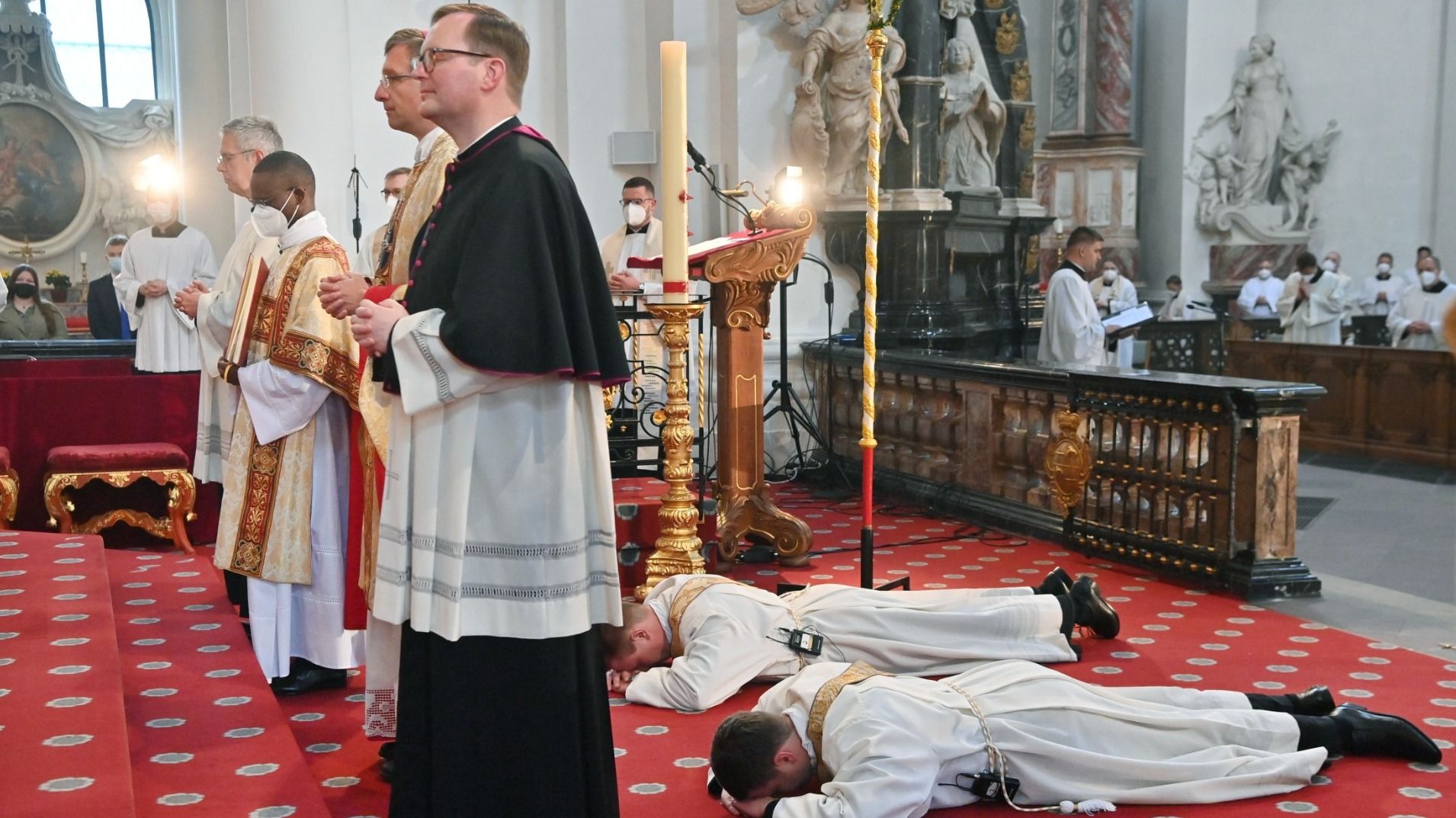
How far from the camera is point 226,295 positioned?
474 cm

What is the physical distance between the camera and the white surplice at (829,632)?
431 centimetres

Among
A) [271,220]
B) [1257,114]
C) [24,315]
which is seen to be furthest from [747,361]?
[1257,114]

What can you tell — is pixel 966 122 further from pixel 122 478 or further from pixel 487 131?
pixel 487 131

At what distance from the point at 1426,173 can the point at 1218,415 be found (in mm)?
14657

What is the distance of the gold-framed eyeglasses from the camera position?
271cm

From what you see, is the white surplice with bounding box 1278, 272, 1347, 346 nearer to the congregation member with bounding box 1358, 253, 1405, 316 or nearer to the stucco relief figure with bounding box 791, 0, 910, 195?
the congregation member with bounding box 1358, 253, 1405, 316

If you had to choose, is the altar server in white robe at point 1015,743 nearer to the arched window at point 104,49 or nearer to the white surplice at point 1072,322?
the white surplice at point 1072,322

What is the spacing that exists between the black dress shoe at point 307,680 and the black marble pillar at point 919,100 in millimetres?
6246

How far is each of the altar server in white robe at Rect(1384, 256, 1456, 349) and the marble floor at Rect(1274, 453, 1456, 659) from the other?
13.4 ft

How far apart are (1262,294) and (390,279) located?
15.8 m

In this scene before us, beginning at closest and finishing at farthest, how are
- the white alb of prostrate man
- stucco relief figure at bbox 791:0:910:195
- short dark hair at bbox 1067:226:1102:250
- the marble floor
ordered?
1. the marble floor
2. short dark hair at bbox 1067:226:1102:250
3. stucco relief figure at bbox 791:0:910:195
4. the white alb of prostrate man

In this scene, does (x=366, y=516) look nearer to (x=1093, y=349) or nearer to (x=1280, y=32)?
(x=1093, y=349)

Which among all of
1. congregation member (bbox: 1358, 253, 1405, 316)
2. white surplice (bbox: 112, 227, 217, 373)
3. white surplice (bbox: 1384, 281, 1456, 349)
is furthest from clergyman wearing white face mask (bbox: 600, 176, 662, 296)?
congregation member (bbox: 1358, 253, 1405, 316)

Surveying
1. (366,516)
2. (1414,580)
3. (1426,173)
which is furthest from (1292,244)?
(366,516)
